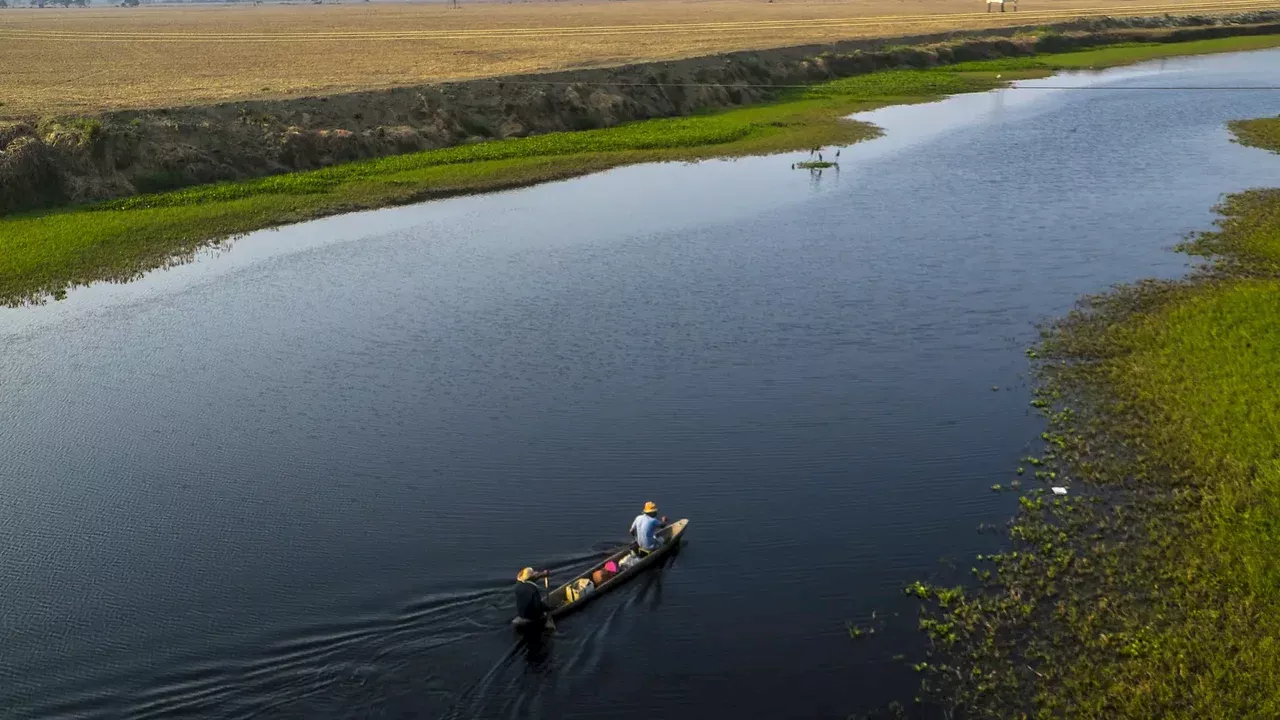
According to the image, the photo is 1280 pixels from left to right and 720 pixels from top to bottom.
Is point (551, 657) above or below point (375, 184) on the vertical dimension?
below

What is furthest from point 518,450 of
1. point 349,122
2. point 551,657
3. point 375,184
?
point 349,122

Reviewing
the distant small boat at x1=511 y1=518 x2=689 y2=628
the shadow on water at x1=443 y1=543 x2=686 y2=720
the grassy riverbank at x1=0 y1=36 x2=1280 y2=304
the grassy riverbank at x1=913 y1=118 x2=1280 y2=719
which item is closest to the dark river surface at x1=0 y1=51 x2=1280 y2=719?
the shadow on water at x1=443 y1=543 x2=686 y2=720

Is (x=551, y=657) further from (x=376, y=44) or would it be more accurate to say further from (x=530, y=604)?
(x=376, y=44)

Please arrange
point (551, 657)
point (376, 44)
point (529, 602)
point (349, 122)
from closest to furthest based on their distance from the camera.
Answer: point (551, 657), point (529, 602), point (349, 122), point (376, 44)

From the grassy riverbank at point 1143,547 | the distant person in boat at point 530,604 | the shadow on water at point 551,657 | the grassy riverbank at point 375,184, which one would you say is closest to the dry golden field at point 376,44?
the grassy riverbank at point 375,184

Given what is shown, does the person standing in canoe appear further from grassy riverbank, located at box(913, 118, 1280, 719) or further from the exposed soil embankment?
the exposed soil embankment

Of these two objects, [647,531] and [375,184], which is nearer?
[647,531]

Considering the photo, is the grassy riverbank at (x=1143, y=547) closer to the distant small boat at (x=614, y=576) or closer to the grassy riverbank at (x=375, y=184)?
the distant small boat at (x=614, y=576)
